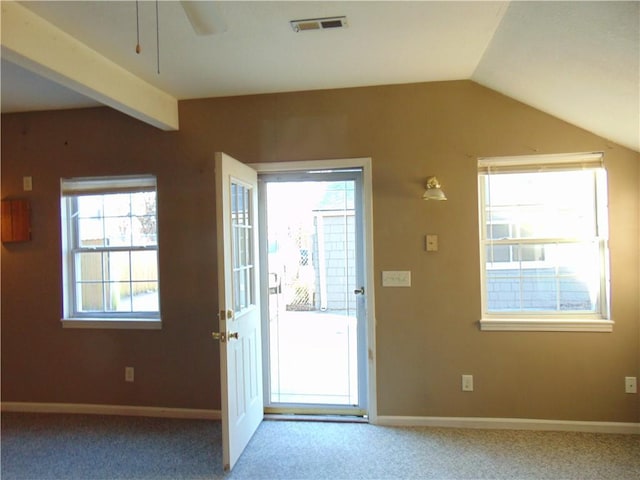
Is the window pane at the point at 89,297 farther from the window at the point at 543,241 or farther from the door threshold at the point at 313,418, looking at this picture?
the window at the point at 543,241

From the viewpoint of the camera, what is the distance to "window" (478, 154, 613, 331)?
2693 mm

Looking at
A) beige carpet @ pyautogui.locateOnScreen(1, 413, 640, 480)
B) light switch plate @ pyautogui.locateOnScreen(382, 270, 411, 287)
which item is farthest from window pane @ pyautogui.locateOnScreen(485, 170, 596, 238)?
beige carpet @ pyautogui.locateOnScreen(1, 413, 640, 480)

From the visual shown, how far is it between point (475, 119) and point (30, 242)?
3759 millimetres

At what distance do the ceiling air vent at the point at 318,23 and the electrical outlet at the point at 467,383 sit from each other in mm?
2494

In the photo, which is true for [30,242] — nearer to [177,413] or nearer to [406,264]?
[177,413]

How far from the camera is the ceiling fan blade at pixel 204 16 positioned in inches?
50.3

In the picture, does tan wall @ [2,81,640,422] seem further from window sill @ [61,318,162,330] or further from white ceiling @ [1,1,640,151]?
white ceiling @ [1,1,640,151]

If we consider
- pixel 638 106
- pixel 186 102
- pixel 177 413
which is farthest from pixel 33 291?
pixel 638 106

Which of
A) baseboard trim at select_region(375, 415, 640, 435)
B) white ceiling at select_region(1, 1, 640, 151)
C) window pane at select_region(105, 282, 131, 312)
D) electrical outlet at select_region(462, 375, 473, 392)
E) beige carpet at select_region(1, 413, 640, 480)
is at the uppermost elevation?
white ceiling at select_region(1, 1, 640, 151)

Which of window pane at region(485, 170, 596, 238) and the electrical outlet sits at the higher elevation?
window pane at region(485, 170, 596, 238)

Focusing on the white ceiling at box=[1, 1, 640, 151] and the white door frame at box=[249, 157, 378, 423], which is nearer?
the white ceiling at box=[1, 1, 640, 151]

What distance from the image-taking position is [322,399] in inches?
119

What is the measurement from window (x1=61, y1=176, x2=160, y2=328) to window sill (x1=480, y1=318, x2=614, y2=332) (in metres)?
2.66

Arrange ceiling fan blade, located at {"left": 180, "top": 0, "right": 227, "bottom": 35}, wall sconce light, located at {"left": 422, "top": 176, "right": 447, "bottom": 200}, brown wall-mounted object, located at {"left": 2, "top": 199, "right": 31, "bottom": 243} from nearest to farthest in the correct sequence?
ceiling fan blade, located at {"left": 180, "top": 0, "right": 227, "bottom": 35}
wall sconce light, located at {"left": 422, "top": 176, "right": 447, "bottom": 200}
brown wall-mounted object, located at {"left": 2, "top": 199, "right": 31, "bottom": 243}
